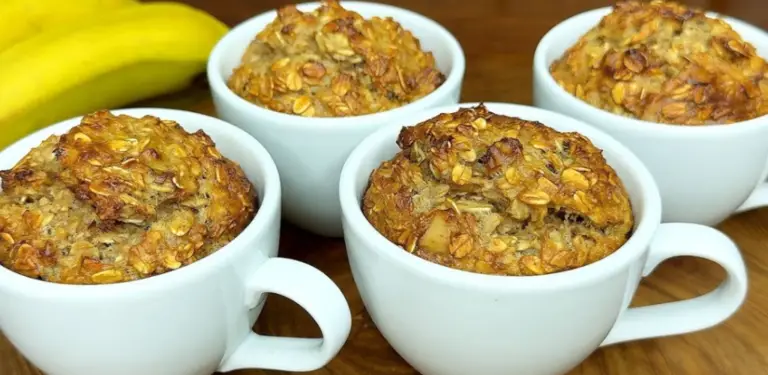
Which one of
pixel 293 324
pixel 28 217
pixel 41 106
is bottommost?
pixel 293 324

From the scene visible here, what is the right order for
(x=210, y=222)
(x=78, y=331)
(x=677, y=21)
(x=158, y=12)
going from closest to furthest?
(x=78, y=331) < (x=210, y=222) < (x=677, y=21) < (x=158, y=12)

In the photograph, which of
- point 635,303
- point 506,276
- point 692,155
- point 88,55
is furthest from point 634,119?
point 88,55

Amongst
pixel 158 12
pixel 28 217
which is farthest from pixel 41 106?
pixel 28 217

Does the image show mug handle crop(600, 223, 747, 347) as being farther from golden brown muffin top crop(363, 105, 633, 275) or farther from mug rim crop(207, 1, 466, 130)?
mug rim crop(207, 1, 466, 130)

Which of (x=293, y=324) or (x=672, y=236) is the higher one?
(x=672, y=236)

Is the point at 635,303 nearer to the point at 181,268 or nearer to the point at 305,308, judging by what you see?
the point at 305,308

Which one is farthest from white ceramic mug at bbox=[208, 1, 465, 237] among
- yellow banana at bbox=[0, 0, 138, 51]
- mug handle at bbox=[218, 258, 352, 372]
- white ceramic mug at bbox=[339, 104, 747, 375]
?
yellow banana at bbox=[0, 0, 138, 51]

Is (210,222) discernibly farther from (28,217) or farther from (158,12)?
(158,12)
